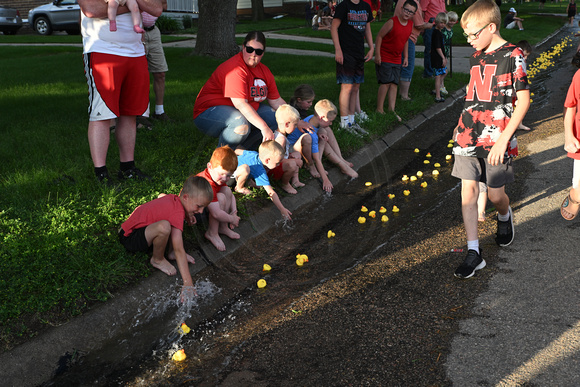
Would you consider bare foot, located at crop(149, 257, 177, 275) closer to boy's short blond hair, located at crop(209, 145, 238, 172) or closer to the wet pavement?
the wet pavement

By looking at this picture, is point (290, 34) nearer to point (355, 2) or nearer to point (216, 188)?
point (355, 2)

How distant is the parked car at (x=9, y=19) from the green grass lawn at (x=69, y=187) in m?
16.1

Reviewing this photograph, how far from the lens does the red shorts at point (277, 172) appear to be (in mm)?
5969

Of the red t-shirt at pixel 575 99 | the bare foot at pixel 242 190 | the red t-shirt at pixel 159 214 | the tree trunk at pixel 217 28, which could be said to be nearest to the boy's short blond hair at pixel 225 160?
the red t-shirt at pixel 159 214

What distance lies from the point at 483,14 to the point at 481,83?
507 millimetres

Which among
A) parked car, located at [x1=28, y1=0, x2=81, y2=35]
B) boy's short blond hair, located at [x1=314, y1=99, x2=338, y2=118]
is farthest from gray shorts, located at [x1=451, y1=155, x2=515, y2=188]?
parked car, located at [x1=28, y1=0, x2=81, y2=35]

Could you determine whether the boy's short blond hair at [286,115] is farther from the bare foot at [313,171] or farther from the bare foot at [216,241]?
the bare foot at [216,241]

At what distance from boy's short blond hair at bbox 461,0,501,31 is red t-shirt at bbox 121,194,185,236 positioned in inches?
101

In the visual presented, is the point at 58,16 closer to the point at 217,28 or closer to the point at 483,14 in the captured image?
the point at 217,28

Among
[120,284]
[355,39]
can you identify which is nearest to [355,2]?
[355,39]

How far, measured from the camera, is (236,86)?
18.8ft

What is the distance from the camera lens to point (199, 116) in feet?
20.0

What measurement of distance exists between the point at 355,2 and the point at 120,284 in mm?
5759

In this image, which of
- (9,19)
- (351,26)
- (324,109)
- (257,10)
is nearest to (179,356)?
(324,109)
